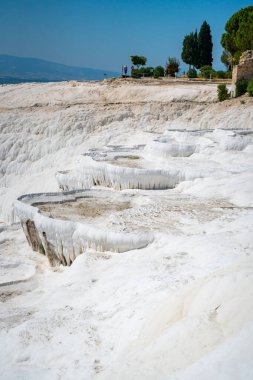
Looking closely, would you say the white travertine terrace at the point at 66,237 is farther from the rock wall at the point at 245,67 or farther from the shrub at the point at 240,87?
the rock wall at the point at 245,67

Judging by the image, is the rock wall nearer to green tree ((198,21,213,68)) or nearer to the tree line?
the tree line

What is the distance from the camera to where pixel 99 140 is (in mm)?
17547

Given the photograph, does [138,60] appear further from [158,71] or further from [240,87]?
[240,87]

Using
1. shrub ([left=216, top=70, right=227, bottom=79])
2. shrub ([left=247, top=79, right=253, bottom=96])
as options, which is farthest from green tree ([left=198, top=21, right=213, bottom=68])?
shrub ([left=247, top=79, right=253, bottom=96])

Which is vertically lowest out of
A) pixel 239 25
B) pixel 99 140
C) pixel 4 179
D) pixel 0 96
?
pixel 4 179

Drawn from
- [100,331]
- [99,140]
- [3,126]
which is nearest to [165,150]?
[99,140]

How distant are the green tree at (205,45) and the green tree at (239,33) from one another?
8.15 feet

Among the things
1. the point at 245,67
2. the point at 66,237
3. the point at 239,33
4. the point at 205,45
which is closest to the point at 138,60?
the point at 205,45

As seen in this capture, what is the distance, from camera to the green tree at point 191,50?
30234mm

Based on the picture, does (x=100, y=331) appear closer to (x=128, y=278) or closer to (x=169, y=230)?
(x=128, y=278)

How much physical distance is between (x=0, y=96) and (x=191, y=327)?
20.1 m

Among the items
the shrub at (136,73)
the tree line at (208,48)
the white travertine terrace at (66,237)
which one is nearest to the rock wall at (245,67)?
the tree line at (208,48)

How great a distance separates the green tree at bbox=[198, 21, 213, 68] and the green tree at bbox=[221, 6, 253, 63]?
8.15 feet

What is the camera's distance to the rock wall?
17.4m
